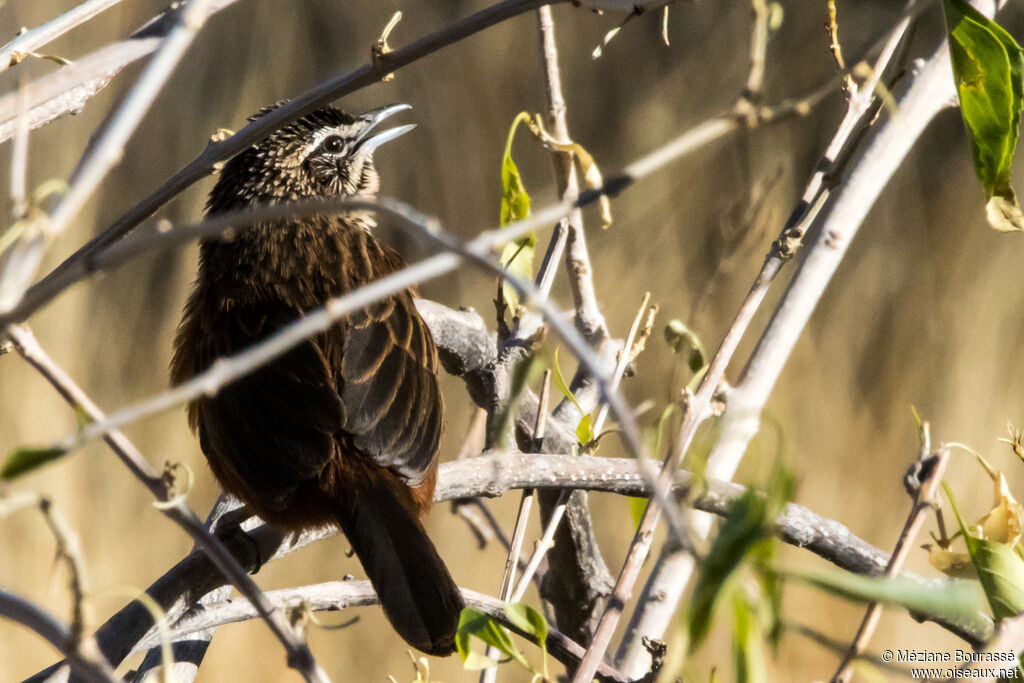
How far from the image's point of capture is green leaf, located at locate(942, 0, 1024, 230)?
1.34 meters

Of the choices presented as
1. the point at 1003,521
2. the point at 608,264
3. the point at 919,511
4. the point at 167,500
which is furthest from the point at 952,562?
the point at 608,264

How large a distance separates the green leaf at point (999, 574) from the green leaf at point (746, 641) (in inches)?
24.0

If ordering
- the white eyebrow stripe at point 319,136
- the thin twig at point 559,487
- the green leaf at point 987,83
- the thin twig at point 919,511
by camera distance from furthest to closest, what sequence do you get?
the white eyebrow stripe at point 319,136
the thin twig at point 559,487
the green leaf at point 987,83
the thin twig at point 919,511

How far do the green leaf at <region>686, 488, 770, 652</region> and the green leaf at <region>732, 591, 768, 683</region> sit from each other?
7cm

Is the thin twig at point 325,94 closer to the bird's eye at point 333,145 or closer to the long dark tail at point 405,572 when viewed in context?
the long dark tail at point 405,572

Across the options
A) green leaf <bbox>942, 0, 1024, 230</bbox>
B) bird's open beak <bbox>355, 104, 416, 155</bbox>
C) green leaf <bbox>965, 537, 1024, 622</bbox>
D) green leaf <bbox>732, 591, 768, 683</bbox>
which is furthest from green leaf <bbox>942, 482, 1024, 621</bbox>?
bird's open beak <bbox>355, 104, 416, 155</bbox>

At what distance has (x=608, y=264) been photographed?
410cm

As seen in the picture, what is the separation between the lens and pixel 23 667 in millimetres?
4152

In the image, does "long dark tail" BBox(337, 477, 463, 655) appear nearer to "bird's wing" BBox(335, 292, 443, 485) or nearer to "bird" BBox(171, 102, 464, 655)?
"bird" BBox(171, 102, 464, 655)

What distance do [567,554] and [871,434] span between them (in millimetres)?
2043

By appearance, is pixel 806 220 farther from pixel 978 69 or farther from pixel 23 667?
pixel 23 667

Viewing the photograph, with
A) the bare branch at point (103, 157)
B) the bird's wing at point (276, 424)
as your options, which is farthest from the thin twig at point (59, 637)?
the bird's wing at point (276, 424)

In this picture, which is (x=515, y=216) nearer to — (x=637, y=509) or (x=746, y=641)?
(x=637, y=509)

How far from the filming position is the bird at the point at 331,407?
2.06 metres
